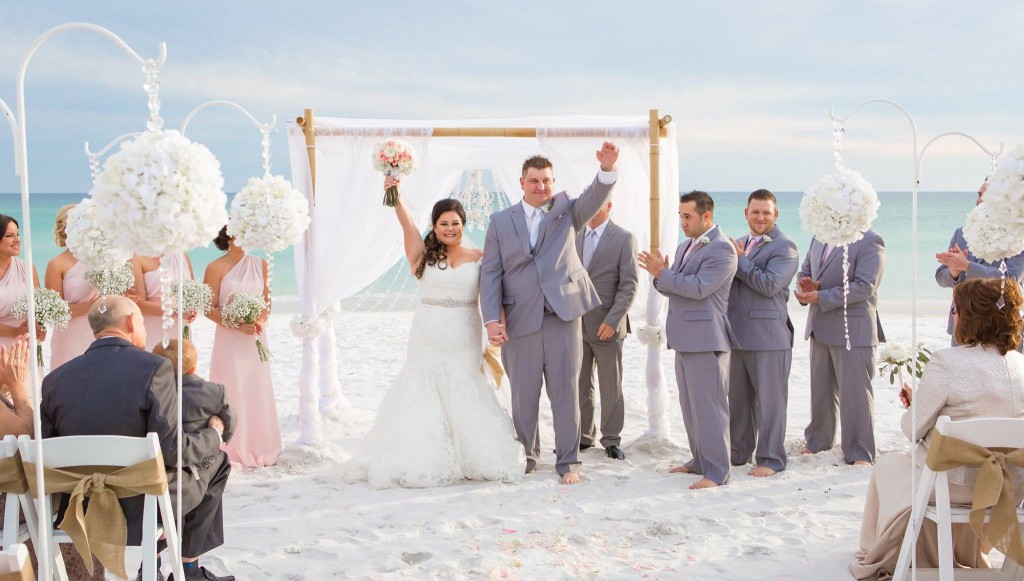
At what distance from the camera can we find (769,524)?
14.8ft

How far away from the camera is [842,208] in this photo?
4574mm

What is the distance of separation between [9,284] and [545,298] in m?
3.18

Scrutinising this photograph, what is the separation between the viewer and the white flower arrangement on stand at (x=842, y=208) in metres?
4.57

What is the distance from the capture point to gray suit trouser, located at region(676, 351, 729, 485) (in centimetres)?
521

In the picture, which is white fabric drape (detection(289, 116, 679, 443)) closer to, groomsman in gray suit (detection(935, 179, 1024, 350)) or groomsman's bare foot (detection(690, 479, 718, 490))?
groomsman's bare foot (detection(690, 479, 718, 490))

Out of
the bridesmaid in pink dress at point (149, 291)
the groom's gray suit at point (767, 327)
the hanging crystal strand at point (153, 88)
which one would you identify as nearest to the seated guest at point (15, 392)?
the hanging crystal strand at point (153, 88)

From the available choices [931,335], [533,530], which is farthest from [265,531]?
[931,335]

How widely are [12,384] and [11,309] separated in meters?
1.88

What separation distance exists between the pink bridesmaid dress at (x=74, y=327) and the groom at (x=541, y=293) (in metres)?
2.48

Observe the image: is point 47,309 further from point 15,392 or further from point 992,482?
point 992,482

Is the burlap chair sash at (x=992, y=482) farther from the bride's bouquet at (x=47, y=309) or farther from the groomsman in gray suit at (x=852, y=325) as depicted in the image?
the bride's bouquet at (x=47, y=309)

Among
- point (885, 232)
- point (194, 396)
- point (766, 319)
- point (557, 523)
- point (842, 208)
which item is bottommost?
point (557, 523)

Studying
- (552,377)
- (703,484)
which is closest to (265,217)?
(552,377)

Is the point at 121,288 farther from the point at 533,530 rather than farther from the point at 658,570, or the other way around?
the point at 658,570
